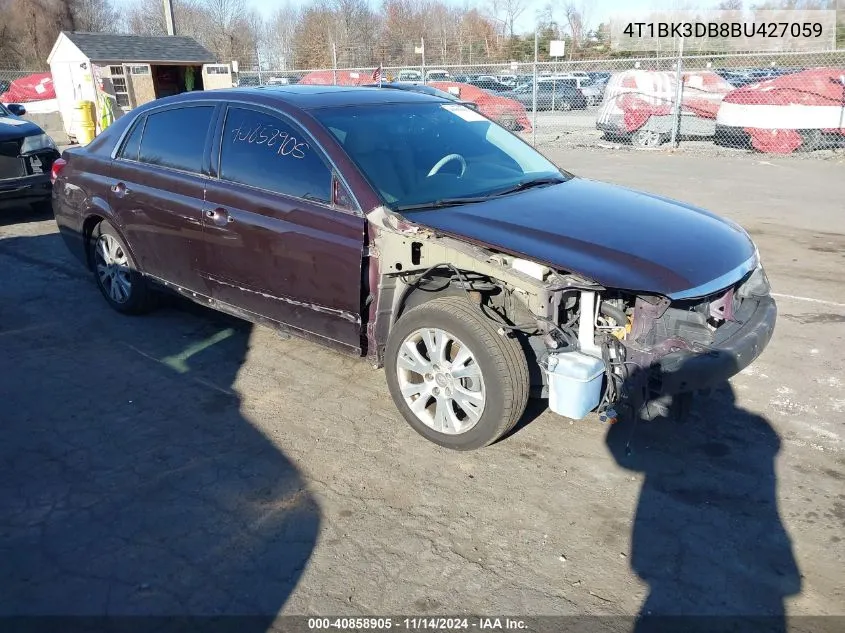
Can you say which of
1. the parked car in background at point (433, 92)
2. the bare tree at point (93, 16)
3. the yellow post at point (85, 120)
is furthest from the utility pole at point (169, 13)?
the bare tree at point (93, 16)

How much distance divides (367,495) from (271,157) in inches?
83.7

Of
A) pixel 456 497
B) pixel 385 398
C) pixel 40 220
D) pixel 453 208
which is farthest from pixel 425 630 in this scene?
pixel 40 220

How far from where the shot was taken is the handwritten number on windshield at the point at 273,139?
4.12m

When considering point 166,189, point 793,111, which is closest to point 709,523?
point 166,189

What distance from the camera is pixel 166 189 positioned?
15.8ft

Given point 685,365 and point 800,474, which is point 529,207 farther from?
point 800,474

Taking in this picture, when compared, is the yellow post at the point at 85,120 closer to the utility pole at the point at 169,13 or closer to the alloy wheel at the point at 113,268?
the utility pole at the point at 169,13

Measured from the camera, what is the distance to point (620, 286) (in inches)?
119

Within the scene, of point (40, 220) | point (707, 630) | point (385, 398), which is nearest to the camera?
point (707, 630)

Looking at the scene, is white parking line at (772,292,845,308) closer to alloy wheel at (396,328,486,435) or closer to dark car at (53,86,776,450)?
dark car at (53,86,776,450)

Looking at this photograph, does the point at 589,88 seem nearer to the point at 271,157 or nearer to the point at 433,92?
the point at 433,92

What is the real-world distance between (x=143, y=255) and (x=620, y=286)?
3.68 metres

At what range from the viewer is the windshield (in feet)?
13.0

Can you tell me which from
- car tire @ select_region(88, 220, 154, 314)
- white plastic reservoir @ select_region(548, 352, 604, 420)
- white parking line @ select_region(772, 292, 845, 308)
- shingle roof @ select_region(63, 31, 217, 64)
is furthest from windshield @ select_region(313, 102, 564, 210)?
shingle roof @ select_region(63, 31, 217, 64)
